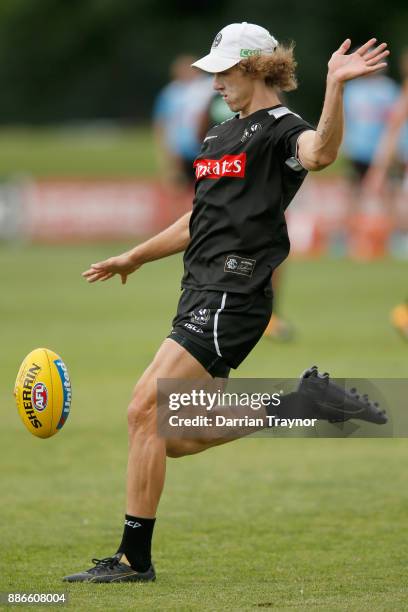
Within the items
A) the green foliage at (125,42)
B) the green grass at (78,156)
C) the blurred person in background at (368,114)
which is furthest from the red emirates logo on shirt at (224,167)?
the green foliage at (125,42)

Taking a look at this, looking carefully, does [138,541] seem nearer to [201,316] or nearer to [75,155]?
[201,316]

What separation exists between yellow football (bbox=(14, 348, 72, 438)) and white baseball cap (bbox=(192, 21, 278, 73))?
1.59 m

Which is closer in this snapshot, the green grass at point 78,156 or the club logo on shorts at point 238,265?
the club logo on shorts at point 238,265

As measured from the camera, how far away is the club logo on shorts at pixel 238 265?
20.3 ft

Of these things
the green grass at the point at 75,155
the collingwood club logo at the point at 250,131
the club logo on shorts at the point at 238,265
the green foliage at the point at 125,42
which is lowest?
the club logo on shorts at the point at 238,265

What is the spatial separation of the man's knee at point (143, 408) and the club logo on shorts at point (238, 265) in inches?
25.5

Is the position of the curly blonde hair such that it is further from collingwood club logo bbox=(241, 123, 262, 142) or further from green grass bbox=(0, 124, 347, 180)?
green grass bbox=(0, 124, 347, 180)

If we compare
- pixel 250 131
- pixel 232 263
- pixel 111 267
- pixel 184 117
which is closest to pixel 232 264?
pixel 232 263

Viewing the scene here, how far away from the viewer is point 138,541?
6086 mm

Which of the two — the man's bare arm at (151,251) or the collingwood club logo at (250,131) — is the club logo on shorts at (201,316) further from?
the collingwood club logo at (250,131)

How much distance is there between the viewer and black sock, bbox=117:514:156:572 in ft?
20.0

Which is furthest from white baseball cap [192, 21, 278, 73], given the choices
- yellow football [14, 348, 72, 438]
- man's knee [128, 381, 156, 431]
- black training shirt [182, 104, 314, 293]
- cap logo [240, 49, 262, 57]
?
yellow football [14, 348, 72, 438]

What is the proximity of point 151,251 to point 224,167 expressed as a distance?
27.6 inches

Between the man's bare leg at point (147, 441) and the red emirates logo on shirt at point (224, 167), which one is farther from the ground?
the red emirates logo on shirt at point (224, 167)
